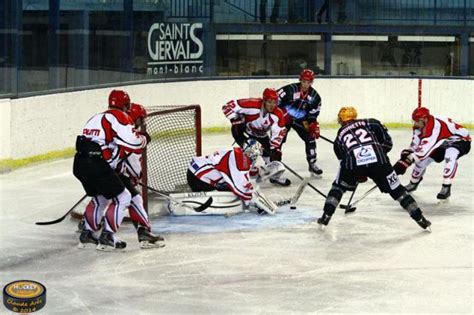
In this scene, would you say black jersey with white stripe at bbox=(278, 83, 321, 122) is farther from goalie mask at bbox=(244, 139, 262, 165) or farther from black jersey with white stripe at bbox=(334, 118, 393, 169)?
black jersey with white stripe at bbox=(334, 118, 393, 169)

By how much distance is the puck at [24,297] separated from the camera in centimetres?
556

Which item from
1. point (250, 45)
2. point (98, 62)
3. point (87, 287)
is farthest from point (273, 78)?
point (87, 287)

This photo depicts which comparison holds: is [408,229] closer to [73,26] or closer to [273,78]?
[73,26]

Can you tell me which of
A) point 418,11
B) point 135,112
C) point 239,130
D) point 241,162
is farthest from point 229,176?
point 418,11

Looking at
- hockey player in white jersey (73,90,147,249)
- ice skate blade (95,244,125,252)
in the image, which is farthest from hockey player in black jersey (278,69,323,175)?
ice skate blade (95,244,125,252)

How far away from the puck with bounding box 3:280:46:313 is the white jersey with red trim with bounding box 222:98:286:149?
6200 mm

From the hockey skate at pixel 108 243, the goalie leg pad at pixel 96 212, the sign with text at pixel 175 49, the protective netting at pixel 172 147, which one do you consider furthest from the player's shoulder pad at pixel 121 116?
the sign with text at pixel 175 49

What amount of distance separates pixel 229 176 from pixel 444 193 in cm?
229

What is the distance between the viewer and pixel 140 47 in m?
16.1

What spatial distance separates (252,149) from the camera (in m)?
11.1

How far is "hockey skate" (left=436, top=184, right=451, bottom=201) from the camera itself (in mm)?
11062

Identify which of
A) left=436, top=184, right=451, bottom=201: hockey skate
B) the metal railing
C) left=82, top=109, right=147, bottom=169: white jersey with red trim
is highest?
the metal railing

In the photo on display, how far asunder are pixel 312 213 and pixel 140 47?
6.38 metres

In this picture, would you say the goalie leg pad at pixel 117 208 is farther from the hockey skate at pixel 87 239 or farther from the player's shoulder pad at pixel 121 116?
the player's shoulder pad at pixel 121 116
